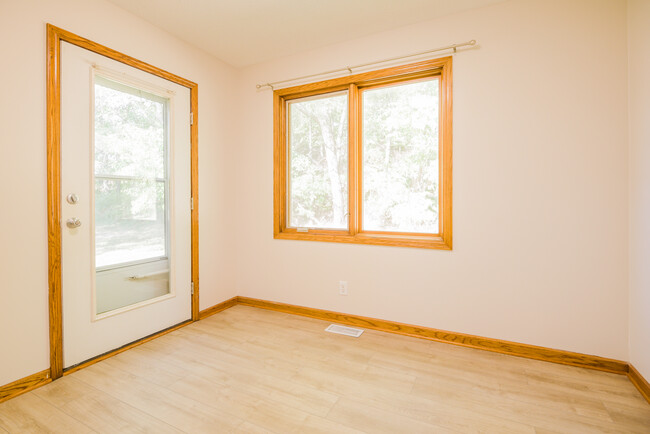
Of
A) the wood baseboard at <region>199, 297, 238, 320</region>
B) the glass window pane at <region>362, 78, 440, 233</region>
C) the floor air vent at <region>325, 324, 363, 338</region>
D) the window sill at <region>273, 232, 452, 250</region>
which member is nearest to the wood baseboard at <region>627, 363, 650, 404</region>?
the window sill at <region>273, 232, 452, 250</region>

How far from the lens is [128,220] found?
2.39 metres

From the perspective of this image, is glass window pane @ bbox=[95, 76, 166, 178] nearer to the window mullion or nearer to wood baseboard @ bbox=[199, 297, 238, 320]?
wood baseboard @ bbox=[199, 297, 238, 320]

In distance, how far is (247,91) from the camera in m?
3.33

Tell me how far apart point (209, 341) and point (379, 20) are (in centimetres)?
293

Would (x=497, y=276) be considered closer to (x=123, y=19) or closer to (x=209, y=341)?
(x=209, y=341)

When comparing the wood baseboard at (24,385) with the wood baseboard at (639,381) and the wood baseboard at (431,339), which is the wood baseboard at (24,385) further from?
the wood baseboard at (639,381)

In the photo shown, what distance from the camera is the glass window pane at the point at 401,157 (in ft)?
8.59

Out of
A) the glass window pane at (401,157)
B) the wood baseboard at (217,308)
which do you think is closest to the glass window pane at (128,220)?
the wood baseboard at (217,308)

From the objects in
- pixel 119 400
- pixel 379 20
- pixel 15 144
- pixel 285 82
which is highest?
pixel 379 20

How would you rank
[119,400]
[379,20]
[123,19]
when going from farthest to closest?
[379,20] < [123,19] < [119,400]

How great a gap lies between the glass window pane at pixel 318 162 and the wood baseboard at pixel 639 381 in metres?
2.20

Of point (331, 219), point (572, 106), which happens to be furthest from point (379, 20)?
point (331, 219)

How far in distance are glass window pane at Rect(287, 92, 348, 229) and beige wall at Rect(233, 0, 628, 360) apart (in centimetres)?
48

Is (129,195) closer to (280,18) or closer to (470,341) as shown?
(280,18)
